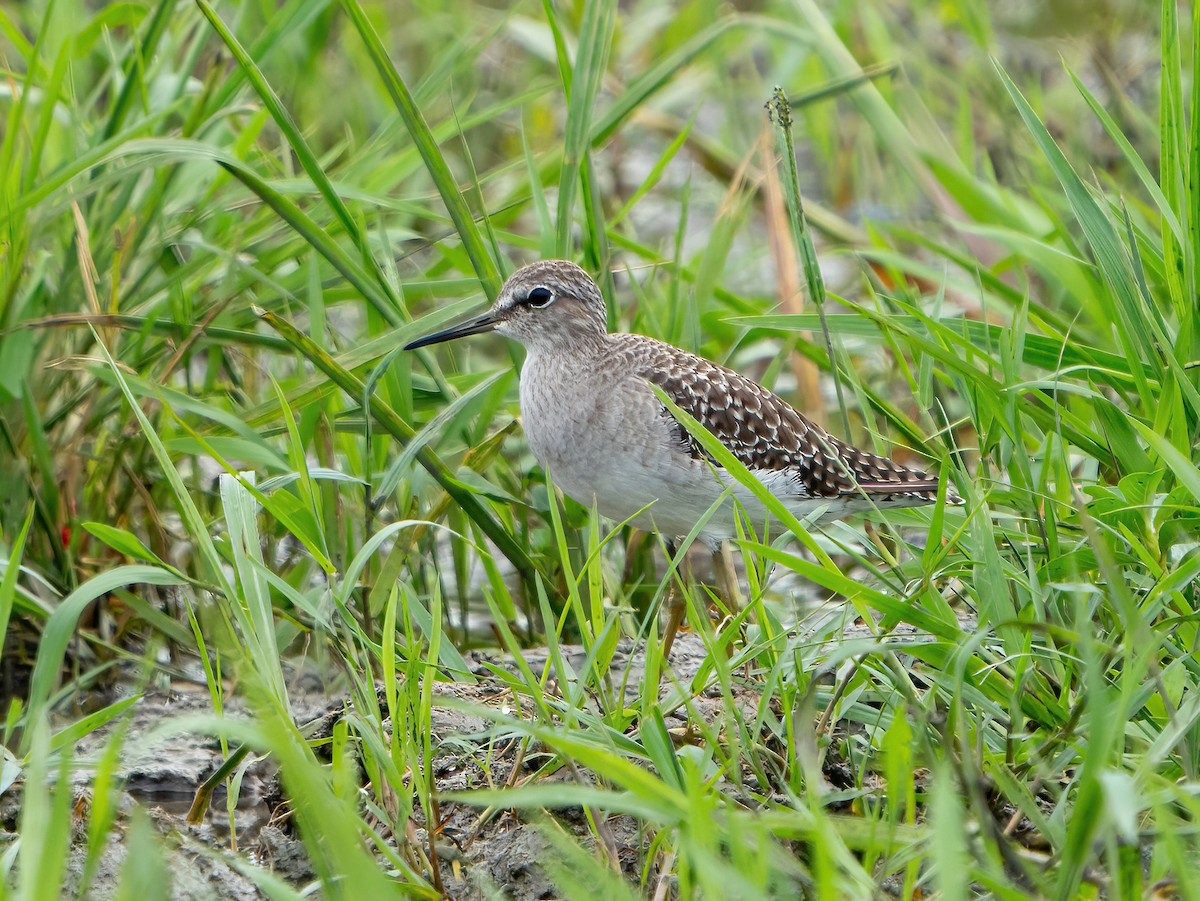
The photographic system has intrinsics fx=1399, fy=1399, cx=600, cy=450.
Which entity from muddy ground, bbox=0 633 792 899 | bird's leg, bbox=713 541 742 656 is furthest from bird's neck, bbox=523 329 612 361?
muddy ground, bbox=0 633 792 899

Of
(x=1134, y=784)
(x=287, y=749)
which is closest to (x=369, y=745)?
(x=287, y=749)

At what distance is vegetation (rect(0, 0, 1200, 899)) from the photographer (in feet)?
9.59

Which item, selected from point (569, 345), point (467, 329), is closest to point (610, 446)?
point (569, 345)

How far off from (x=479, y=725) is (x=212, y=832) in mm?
802

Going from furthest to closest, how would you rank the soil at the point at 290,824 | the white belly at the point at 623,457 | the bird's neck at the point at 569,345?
the bird's neck at the point at 569,345 → the white belly at the point at 623,457 → the soil at the point at 290,824

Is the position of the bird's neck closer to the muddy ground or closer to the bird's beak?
the bird's beak

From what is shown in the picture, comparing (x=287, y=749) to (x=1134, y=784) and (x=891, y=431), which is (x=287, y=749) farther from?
(x=891, y=431)

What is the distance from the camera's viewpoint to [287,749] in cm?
254

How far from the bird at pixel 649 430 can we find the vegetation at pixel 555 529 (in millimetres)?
195

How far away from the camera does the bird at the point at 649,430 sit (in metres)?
4.80

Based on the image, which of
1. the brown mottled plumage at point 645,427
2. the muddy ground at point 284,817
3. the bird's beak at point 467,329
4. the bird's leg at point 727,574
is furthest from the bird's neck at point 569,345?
the muddy ground at point 284,817

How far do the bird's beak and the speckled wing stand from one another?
0.49m

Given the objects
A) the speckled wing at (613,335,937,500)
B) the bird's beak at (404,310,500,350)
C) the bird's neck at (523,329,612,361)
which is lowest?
the speckled wing at (613,335,937,500)

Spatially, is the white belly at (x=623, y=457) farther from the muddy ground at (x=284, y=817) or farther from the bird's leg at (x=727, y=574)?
the muddy ground at (x=284, y=817)
